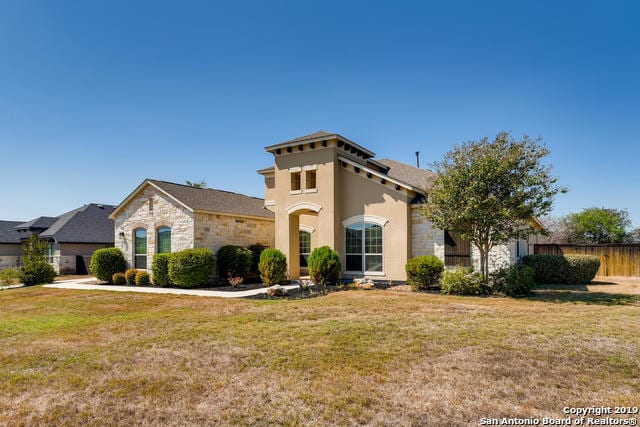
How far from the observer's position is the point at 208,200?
19422mm

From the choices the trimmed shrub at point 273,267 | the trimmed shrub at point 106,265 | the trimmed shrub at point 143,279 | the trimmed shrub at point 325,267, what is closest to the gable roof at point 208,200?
the trimmed shrub at point 106,265

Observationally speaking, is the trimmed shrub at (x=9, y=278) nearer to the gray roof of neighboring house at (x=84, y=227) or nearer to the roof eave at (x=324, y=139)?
the gray roof of neighboring house at (x=84, y=227)

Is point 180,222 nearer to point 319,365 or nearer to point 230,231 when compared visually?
point 230,231

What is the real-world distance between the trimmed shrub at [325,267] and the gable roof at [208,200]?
5468mm

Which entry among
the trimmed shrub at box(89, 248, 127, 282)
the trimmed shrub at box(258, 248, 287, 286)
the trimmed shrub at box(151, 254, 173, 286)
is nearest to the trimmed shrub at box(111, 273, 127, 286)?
the trimmed shrub at box(89, 248, 127, 282)

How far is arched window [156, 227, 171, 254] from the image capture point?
61.5 ft

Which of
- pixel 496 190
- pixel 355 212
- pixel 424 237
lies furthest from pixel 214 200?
pixel 496 190

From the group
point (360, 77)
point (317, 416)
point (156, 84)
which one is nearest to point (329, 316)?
point (317, 416)

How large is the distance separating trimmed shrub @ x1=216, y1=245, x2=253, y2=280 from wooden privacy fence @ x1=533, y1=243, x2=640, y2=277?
60.0 ft

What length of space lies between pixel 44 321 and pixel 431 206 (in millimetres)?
12751

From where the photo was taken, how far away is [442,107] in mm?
15805

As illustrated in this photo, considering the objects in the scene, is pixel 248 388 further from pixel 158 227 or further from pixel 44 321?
pixel 158 227

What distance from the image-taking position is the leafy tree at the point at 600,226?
31.2m

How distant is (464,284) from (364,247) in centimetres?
502
